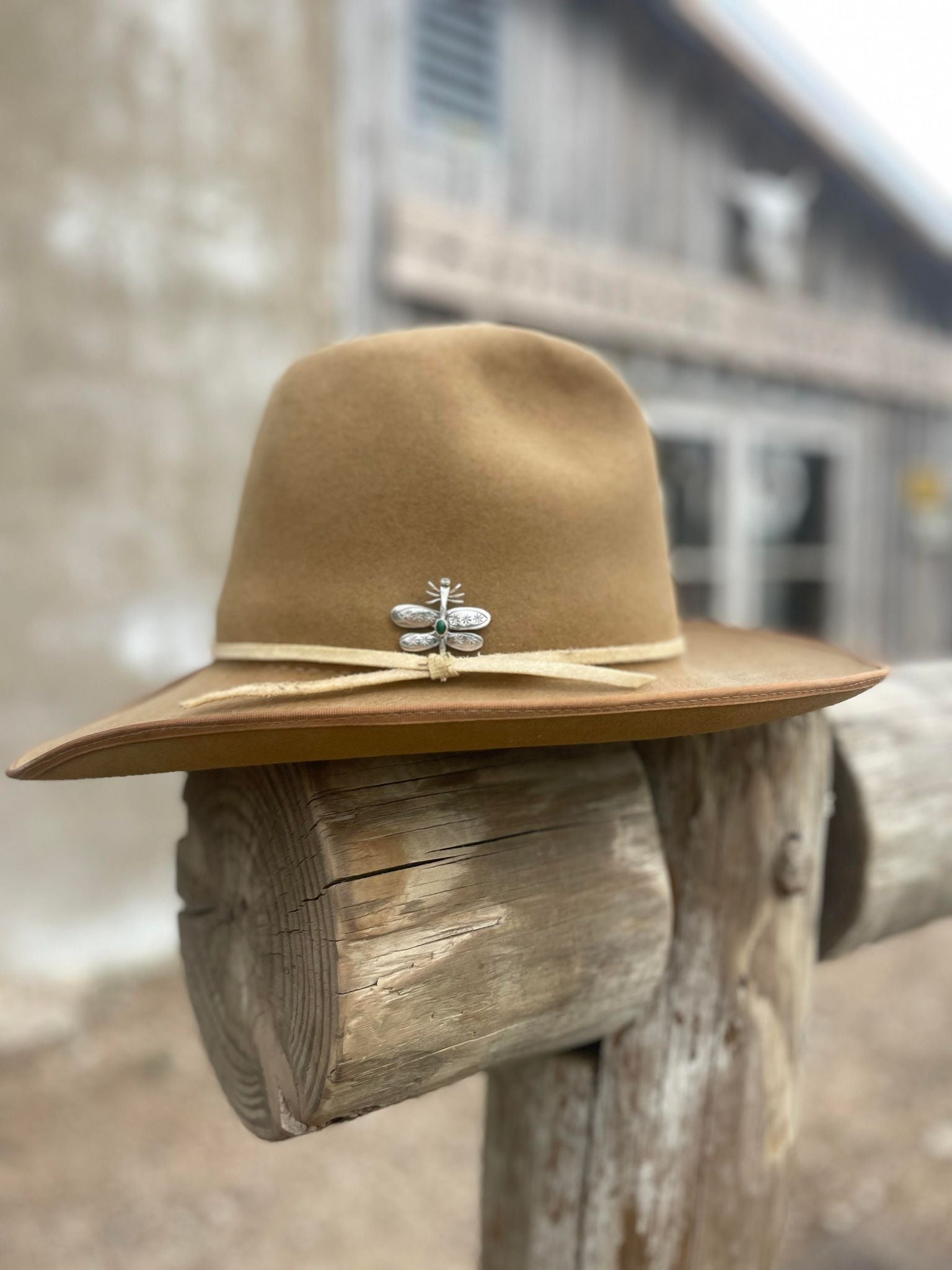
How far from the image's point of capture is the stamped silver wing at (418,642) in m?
0.86

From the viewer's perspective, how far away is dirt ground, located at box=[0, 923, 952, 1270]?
235cm

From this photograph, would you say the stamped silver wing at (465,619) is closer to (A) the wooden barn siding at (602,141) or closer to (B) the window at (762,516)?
(A) the wooden barn siding at (602,141)

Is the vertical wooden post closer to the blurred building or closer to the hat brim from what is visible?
the hat brim

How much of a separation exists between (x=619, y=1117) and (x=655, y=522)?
24.3 inches

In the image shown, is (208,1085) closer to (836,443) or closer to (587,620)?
(587,620)

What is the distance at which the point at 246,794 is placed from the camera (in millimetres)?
925

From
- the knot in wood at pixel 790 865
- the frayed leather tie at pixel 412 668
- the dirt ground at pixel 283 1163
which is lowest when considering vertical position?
the dirt ground at pixel 283 1163

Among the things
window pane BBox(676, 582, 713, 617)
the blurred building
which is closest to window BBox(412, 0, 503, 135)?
the blurred building

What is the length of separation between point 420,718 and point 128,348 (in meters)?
3.09

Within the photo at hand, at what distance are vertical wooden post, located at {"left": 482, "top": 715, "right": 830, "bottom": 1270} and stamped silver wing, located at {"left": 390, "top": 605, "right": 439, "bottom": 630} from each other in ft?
1.06

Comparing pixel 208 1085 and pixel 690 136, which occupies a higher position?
pixel 690 136

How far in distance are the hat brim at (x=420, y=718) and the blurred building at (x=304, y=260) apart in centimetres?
270

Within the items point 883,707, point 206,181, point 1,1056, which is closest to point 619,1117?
point 883,707

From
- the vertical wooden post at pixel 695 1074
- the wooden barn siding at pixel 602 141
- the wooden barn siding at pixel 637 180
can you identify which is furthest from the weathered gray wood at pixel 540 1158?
the wooden barn siding at pixel 602 141
